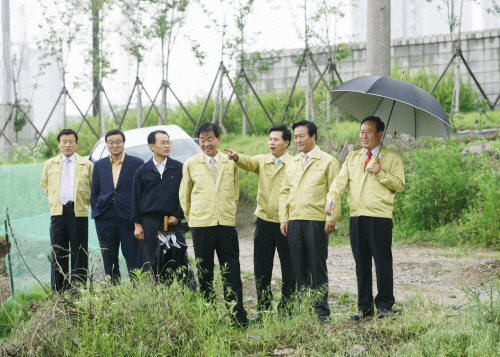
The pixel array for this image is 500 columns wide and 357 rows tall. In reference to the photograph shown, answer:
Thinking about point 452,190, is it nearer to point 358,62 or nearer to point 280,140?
point 280,140

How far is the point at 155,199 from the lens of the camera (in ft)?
17.9

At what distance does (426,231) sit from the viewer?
9414 millimetres

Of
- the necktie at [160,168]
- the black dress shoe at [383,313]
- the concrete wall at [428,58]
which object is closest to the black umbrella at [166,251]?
the necktie at [160,168]

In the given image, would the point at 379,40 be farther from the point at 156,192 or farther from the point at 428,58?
the point at 428,58

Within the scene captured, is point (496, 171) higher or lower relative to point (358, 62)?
lower

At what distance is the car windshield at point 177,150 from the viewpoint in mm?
9867

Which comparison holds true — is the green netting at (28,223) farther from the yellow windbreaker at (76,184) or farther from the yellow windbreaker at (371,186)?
the yellow windbreaker at (371,186)

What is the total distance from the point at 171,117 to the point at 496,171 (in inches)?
404

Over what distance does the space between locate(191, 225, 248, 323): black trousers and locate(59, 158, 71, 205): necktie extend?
1.58 meters

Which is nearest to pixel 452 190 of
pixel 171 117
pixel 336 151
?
pixel 336 151

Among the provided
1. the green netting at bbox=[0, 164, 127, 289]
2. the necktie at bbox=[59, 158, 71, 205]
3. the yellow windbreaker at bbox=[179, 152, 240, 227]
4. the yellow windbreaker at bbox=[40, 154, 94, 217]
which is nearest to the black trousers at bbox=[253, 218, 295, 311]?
the yellow windbreaker at bbox=[179, 152, 240, 227]

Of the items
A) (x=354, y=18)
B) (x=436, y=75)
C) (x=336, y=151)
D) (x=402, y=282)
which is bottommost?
(x=402, y=282)

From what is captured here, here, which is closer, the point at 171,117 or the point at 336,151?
the point at 336,151

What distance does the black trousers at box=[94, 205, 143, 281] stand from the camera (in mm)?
5816
